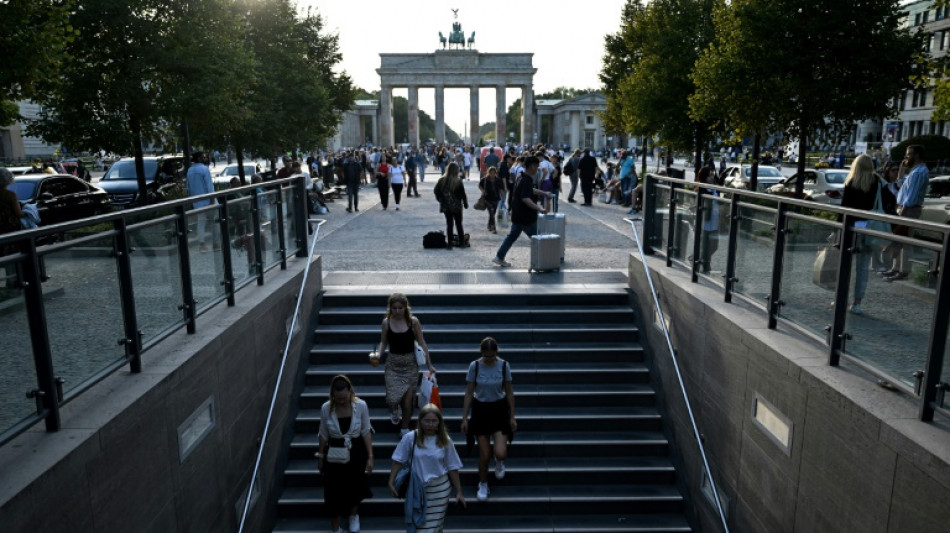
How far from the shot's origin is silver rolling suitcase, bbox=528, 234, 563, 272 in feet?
39.8

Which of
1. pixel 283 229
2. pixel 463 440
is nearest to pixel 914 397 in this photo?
pixel 463 440

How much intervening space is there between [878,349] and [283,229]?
7720mm

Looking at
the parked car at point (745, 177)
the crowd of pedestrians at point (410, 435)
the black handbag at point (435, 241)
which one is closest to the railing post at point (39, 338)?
the crowd of pedestrians at point (410, 435)

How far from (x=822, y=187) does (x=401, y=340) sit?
19.8m

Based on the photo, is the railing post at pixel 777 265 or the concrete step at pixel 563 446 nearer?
the railing post at pixel 777 265

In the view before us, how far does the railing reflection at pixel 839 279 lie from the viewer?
4445 mm

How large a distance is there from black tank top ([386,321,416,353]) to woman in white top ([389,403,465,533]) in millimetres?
1400

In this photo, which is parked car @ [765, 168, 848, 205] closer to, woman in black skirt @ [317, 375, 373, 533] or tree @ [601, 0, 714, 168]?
tree @ [601, 0, 714, 168]

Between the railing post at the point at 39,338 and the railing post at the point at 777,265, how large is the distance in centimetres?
573

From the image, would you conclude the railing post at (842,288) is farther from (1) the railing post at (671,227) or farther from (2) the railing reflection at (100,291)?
(2) the railing reflection at (100,291)

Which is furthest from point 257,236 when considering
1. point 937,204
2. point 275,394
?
point 937,204

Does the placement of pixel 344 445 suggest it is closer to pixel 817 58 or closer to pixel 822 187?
pixel 817 58

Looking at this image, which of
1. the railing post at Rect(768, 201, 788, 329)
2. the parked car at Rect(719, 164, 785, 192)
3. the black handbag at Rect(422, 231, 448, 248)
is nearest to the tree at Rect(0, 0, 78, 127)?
the black handbag at Rect(422, 231, 448, 248)

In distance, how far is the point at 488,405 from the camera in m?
7.59
